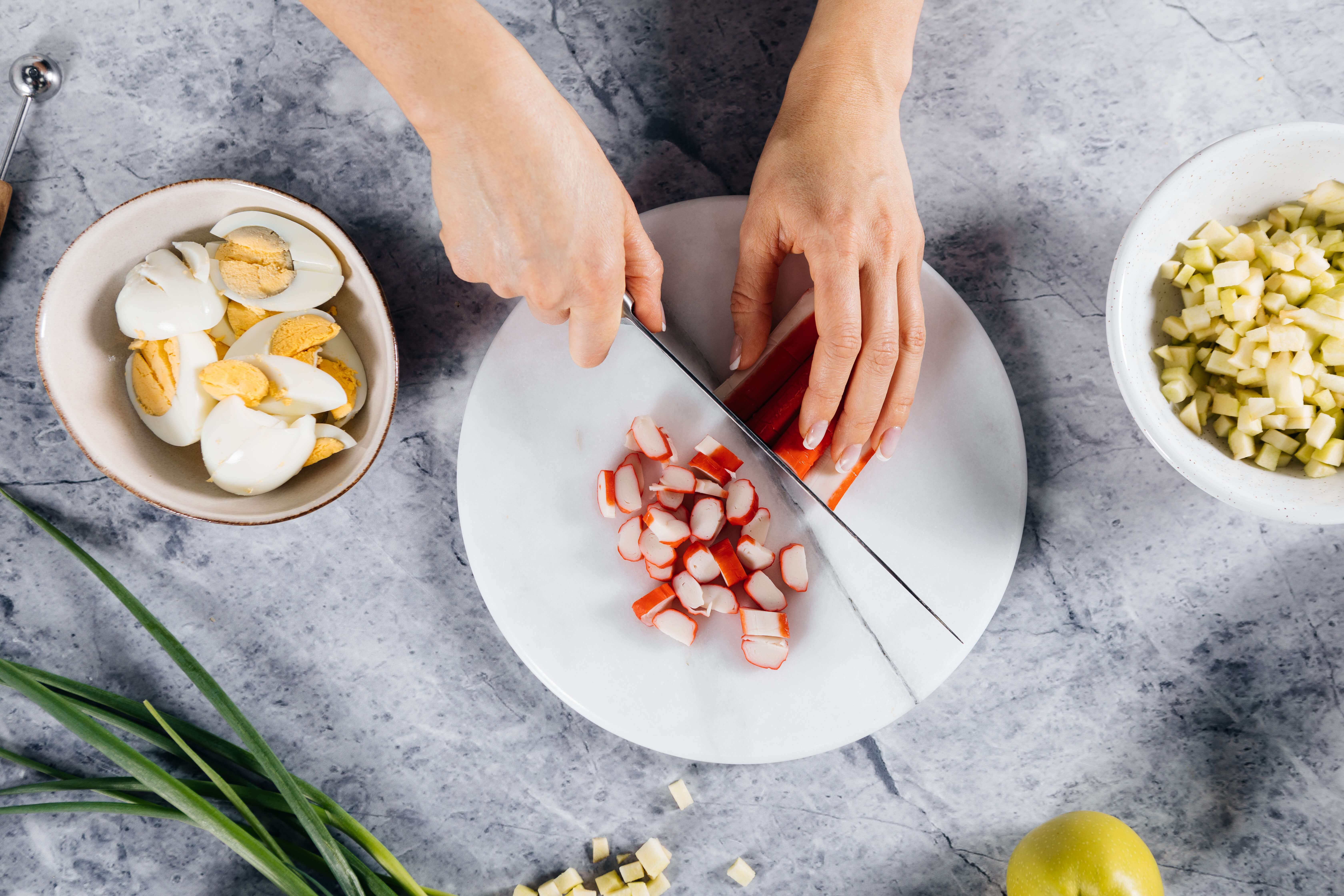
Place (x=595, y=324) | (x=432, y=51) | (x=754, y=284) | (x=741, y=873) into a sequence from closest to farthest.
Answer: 1. (x=432, y=51)
2. (x=595, y=324)
3. (x=754, y=284)
4. (x=741, y=873)

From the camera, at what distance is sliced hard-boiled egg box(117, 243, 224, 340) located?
0.88 meters

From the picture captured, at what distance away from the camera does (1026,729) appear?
1033 millimetres

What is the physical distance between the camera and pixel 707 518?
961mm

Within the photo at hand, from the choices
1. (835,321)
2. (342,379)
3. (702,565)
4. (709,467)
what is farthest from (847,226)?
(342,379)

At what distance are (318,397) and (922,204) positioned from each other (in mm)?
773

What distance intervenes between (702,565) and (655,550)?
6cm

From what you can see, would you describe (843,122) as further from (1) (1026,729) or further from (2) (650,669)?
(1) (1026,729)

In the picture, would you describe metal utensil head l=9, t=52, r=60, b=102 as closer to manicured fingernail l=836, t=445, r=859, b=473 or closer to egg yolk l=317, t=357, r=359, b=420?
egg yolk l=317, t=357, r=359, b=420

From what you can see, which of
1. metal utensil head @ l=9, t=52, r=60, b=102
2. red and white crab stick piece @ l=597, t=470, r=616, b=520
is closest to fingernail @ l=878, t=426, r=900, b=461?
red and white crab stick piece @ l=597, t=470, r=616, b=520

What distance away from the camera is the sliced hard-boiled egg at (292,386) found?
88cm

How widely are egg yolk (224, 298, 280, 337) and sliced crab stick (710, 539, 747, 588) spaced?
0.59 m

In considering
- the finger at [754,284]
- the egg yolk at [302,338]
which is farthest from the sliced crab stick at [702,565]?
the egg yolk at [302,338]

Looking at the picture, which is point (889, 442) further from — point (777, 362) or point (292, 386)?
point (292, 386)

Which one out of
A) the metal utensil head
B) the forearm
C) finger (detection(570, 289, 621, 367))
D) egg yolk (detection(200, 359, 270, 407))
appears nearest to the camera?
the forearm
